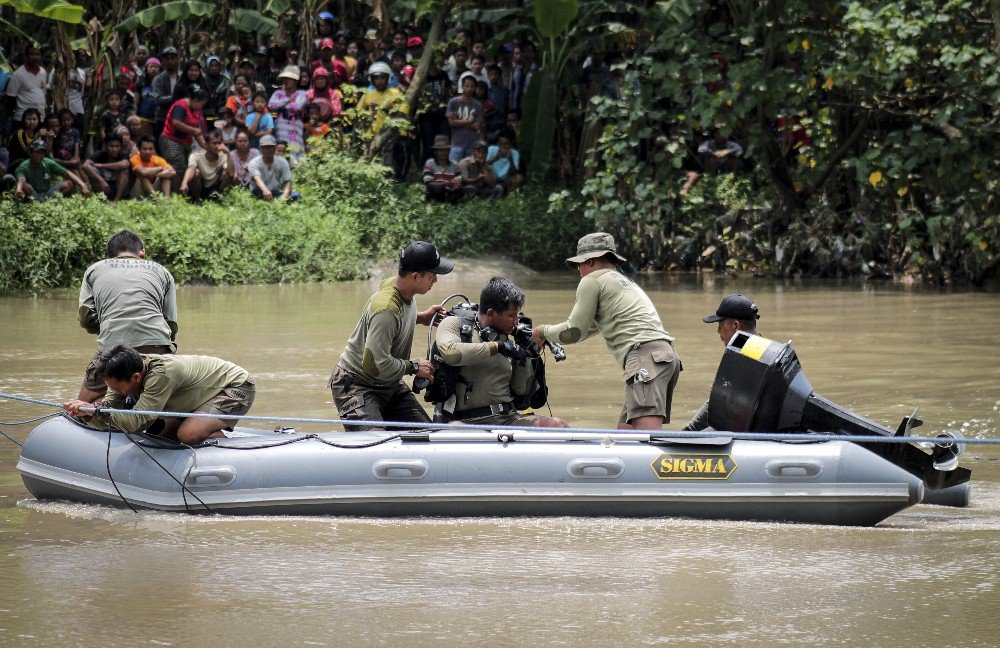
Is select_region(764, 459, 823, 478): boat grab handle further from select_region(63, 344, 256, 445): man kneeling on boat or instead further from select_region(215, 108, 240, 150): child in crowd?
select_region(215, 108, 240, 150): child in crowd

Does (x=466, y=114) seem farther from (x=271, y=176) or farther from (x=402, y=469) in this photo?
(x=402, y=469)

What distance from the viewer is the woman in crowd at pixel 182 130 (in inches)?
779

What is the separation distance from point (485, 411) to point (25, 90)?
1385cm

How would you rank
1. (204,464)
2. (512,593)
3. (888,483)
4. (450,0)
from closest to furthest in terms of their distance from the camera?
(512,593) → (888,483) → (204,464) → (450,0)

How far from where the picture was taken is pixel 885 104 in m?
18.4

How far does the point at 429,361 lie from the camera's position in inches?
300

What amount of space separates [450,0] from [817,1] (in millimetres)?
6317

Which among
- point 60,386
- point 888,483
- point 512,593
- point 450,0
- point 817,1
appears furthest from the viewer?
point 450,0

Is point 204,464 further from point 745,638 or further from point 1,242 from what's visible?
point 1,242

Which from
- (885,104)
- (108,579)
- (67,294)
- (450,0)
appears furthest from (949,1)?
(108,579)

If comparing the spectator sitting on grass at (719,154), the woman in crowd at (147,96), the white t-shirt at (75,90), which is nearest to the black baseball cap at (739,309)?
the spectator sitting on grass at (719,154)

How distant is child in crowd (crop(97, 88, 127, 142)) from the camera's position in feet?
65.5

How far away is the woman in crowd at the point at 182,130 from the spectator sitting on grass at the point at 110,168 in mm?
614

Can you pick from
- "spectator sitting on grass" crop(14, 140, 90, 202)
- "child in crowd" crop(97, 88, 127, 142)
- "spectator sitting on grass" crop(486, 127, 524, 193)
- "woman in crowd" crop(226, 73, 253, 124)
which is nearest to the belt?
"spectator sitting on grass" crop(14, 140, 90, 202)
